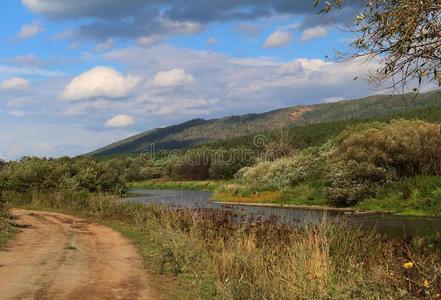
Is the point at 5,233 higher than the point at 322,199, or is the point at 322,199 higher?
the point at 5,233

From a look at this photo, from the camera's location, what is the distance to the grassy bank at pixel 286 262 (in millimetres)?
7566

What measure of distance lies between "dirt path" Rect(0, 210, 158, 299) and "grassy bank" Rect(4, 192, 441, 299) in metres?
0.90

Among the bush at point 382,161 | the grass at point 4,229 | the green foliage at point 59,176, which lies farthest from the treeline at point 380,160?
the grass at point 4,229

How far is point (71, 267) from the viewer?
14.1 m

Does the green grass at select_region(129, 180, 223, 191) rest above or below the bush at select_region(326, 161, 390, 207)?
below

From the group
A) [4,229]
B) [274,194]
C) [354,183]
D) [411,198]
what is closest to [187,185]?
[274,194]

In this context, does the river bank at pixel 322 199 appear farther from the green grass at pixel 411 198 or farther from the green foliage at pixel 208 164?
the green foliage at pixel 208 164

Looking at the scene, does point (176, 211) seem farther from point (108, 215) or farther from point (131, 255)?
point (108, 215)

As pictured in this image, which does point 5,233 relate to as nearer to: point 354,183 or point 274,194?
point 354,183

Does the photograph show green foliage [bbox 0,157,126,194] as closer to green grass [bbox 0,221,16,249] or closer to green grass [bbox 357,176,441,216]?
green grass [bbox 0,221,16,249]

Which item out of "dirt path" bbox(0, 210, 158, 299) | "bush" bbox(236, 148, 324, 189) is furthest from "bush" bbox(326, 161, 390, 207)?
"dirt path" bbox(0, 210, 158, 299)

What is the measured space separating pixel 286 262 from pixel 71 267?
6.62 m

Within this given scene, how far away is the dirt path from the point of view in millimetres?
11172

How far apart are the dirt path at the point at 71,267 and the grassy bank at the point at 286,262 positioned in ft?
2.97
